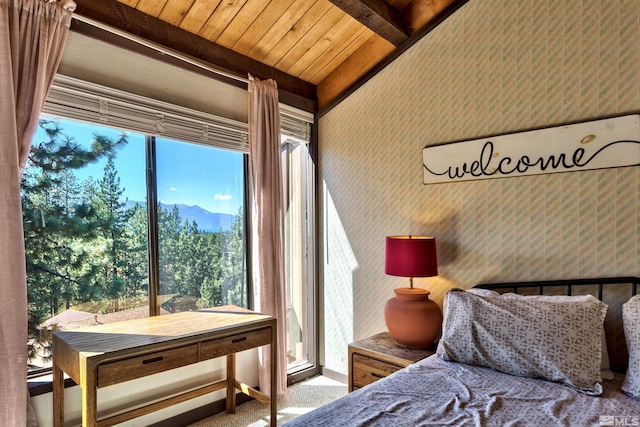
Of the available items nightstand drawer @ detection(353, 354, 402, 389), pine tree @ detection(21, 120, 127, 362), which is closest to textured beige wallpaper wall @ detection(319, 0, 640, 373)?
nightstand drawer @ detection(353, 354, 402, 389)

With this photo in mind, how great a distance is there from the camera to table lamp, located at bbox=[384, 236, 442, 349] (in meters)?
2.28

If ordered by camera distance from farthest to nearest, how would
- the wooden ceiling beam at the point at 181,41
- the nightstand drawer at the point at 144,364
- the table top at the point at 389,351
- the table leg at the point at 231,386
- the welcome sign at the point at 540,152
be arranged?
the table leg at the point at 231,386 → the table top at the point at 389,351 → the wooden ceiling beam at the point at 181,41 → the welcome sign at the point at 540,152 → the nightstand drawer at the point at 144,364

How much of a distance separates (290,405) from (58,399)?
4.78 feet

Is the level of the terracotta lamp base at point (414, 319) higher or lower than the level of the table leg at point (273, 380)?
higher

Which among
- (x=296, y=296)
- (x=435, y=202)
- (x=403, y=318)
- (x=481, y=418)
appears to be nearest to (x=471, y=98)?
(x=435, y=202)

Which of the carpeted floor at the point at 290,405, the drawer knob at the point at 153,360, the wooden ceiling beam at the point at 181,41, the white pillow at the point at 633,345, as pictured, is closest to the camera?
the white pillow at the point at 633,345

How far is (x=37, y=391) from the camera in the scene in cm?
187

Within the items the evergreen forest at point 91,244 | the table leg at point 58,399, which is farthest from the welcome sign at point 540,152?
the table leg at point 58,399

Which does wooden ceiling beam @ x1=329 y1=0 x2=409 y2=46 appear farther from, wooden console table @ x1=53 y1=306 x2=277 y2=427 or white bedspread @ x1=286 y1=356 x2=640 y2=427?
white bedspread @ x1=286 y1=356 x2=640 y2=427

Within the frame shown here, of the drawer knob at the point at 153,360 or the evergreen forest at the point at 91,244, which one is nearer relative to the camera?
the drawer knob at the point at 153,360

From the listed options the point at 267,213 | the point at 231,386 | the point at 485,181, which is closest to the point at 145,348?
the point at 231,386

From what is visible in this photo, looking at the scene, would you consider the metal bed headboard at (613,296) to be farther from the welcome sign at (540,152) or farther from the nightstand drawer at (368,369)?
the nightstand drawer at (368,369)

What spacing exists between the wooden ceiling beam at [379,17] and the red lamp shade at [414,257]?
4.70ft

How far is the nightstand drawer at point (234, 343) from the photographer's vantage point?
201cm
